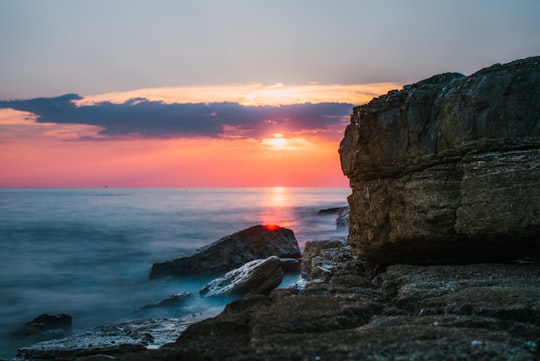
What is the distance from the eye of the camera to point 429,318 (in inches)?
230

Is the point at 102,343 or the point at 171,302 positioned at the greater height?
the point at 102,343

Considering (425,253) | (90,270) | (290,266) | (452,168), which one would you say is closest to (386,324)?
(452,168)

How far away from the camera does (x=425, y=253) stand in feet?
33.5

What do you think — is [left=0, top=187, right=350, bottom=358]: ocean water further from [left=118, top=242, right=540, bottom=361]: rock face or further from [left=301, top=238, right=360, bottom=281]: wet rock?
[left=118, top=242, right=540, bottom=361]: rock face

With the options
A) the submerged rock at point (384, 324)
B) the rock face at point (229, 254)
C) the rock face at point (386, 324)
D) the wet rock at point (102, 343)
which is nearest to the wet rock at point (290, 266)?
the rock face at point (229, 254)

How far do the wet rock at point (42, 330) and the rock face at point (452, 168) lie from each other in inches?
373

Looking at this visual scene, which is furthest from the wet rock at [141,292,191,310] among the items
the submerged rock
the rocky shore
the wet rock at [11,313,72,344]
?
the submerged rock

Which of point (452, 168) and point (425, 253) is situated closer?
point (452, 168)

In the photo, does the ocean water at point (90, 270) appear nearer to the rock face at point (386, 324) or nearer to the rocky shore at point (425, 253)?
the rocky shore at point (425, 253)

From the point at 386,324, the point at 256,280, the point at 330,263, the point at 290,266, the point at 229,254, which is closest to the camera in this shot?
the point at 386,324

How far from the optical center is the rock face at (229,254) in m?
21.1

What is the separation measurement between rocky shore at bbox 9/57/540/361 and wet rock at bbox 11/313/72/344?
192 inches

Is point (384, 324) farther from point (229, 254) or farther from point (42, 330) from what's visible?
point (229, 254)

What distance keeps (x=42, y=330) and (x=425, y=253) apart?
1140cm
